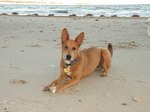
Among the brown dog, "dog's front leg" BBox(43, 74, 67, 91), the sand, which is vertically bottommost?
the sand

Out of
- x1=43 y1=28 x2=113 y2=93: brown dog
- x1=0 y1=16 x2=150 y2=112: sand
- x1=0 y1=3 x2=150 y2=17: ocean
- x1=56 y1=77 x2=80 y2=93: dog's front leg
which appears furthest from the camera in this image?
x1=0 y1=3 x2=150 y2=17: ocean

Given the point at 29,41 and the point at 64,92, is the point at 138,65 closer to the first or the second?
the point at 64,92

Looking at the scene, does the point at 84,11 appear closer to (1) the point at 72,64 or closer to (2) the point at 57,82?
(1) the point at 72,64

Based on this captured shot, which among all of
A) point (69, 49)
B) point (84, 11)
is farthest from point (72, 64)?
point (84, 11)

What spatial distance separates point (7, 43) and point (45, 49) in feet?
3.98

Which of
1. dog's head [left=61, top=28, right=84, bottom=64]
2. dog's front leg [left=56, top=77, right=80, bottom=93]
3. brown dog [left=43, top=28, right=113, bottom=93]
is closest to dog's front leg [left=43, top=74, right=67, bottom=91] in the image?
brown dog [left=43, top=28, right=113, bottom=93]

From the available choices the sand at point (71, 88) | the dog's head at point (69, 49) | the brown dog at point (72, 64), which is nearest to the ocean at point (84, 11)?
the sand at point (71, 88)

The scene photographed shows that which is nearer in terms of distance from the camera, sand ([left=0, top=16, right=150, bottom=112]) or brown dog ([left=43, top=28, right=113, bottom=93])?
sand ([left=0, top=16, right=150, bottom=112])

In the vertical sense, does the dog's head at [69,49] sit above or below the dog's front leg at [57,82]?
above

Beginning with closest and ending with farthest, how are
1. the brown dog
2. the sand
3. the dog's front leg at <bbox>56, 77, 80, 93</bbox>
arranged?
the sand
the dog's front leg at <bbox>56, 77, 80, 93</bbox>
the brown dog

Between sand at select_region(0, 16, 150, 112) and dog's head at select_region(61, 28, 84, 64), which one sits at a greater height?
dog's head at select_region(61, 28, 84, 64)

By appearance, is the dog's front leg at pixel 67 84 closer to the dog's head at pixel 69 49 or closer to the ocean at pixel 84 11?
the dog's head at pixel 69 49

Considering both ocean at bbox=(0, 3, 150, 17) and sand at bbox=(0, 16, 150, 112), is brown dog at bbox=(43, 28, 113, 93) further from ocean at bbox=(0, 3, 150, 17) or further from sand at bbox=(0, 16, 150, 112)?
ocean at bbox=(0, 3, 150, 17)

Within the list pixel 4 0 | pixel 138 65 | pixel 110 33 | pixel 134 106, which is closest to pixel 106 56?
pixel 138 65
